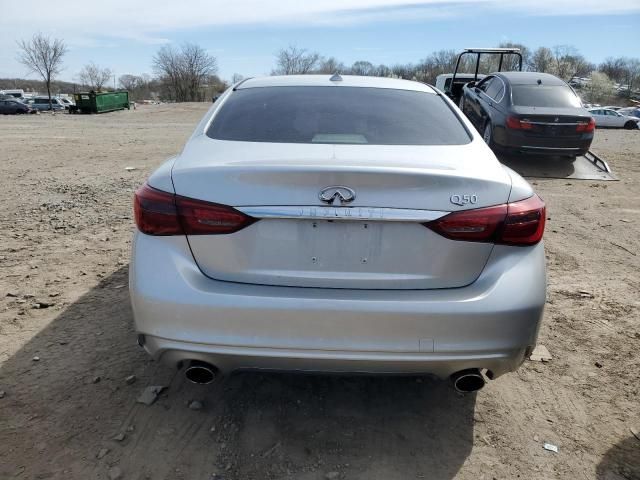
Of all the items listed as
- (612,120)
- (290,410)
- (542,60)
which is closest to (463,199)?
(290,410)

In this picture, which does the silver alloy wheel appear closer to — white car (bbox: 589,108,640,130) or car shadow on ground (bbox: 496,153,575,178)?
car shadow on ground (bbox: 496,153,575,178)

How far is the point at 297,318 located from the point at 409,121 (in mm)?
1391

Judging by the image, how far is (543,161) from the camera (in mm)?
10547

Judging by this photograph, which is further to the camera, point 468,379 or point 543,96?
point 543,96

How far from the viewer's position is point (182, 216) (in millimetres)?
2137

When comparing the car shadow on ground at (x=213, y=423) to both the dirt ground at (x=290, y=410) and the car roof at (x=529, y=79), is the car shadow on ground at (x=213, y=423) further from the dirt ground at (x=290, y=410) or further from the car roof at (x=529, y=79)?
the car roof at (x=529, y=79)

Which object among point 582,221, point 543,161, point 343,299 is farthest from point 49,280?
point 543,161

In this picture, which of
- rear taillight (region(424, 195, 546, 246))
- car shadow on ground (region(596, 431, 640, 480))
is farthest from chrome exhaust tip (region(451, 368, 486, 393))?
car shadow on ground (region(596, 431, 640, 480))

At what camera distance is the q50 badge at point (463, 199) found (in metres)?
2.08

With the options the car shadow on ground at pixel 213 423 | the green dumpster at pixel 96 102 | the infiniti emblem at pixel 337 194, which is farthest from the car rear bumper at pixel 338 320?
the green dumpster at pixel 96 102

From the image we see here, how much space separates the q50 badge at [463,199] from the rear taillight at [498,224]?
33 millimetres

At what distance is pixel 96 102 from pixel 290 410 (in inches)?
1605

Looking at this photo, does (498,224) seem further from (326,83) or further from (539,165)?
(539,165)

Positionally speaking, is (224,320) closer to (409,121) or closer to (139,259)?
(139,259)
